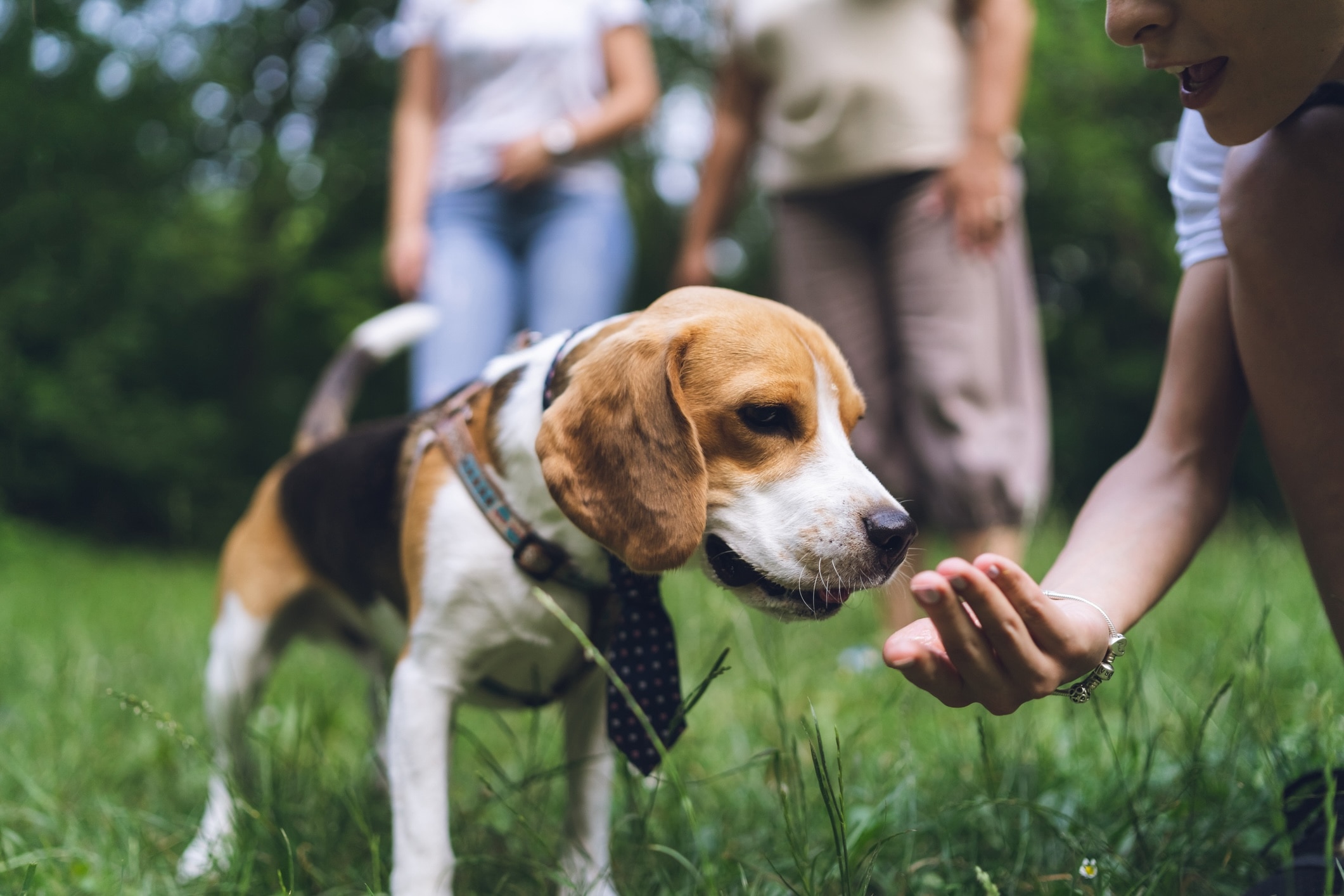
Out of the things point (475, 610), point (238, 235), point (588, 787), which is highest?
point (475, 610)

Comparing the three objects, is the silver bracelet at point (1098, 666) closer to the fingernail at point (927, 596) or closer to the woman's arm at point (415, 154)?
the fingernail at point (927, 596)

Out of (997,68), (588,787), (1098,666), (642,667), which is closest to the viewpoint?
(1098,666)

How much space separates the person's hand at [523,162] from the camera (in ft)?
11.1

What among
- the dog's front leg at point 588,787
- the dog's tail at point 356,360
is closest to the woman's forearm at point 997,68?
the dog's tail at point 356,360

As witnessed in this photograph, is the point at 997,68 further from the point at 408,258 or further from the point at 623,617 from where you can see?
the point at 623,617

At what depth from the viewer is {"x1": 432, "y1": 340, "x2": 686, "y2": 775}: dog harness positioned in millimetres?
1933

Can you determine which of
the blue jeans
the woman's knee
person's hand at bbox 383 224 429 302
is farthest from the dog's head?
person's hand at bbox 383 224 429 302

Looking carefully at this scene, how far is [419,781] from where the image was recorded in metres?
1.95

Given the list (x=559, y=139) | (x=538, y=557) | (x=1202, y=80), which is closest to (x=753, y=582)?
(x=538, y=557)

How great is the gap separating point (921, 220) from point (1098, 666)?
253 centimetres

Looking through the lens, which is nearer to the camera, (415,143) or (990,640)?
(990,640)

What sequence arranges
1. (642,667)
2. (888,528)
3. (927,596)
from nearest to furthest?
(927,596), (888,528), (642,667)

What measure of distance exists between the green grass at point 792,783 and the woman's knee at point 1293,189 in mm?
529

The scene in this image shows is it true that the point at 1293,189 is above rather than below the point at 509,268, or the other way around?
above
